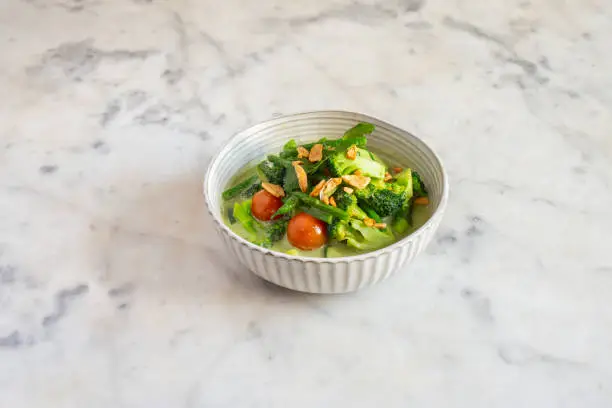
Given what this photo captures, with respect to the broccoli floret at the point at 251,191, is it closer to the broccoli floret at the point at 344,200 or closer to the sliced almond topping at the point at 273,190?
the sliced almond topping at the point at 273,190

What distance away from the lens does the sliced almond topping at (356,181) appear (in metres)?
1.13

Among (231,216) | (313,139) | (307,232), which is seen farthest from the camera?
(313,139)

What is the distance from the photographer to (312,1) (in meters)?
2.15

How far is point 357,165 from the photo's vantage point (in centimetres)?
115

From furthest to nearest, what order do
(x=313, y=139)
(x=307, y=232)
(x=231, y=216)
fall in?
(x=313, y=139)
(x=231, y=216)
(x=307, y=232)

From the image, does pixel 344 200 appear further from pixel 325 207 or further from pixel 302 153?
pixel 302 153

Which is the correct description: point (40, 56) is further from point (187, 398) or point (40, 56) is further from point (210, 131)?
point (187, 398)

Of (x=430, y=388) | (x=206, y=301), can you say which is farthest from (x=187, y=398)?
(x=430, y=388)

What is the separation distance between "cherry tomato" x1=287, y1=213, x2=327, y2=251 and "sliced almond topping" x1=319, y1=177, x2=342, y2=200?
0.15 feet

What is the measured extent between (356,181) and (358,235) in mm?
97

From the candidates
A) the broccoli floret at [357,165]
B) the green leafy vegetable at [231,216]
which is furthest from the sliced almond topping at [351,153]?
the green leafy vegetable at [231,216]

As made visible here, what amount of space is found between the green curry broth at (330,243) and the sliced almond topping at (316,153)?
6.1 inches

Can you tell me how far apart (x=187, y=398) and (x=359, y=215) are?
41cm

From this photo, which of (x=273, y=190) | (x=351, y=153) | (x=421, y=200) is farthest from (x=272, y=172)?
(x=421, y=200)
